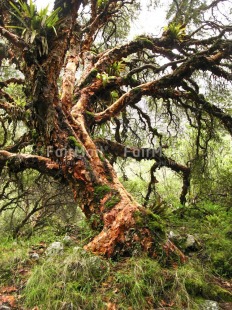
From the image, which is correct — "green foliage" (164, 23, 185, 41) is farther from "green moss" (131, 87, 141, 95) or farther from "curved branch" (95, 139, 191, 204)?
"curved branch" (95, 139, 191, 204)

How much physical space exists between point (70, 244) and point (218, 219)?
11.0ft

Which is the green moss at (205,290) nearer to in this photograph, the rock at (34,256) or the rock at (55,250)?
the rock at (55,250)

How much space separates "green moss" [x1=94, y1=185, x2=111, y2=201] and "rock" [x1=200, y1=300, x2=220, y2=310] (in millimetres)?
2115

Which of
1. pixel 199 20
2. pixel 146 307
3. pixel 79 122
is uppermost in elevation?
pixel 199 20

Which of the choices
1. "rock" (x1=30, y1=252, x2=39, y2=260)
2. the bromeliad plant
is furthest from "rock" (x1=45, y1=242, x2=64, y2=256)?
the bromeliad plant

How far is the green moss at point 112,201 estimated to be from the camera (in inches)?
176

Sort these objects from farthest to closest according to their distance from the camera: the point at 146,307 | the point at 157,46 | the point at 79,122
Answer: the point at 157,46 → the point at 79,122 → the point at 146,307

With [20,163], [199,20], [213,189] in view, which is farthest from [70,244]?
[199,20]

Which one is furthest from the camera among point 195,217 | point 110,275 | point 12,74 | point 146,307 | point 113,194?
point 12,74

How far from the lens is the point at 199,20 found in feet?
27.4

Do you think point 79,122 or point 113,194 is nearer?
point 113,194

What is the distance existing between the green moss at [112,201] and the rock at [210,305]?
6.15 feet

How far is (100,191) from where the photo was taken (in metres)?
4.66

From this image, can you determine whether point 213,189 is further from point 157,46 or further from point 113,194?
point 113,194
